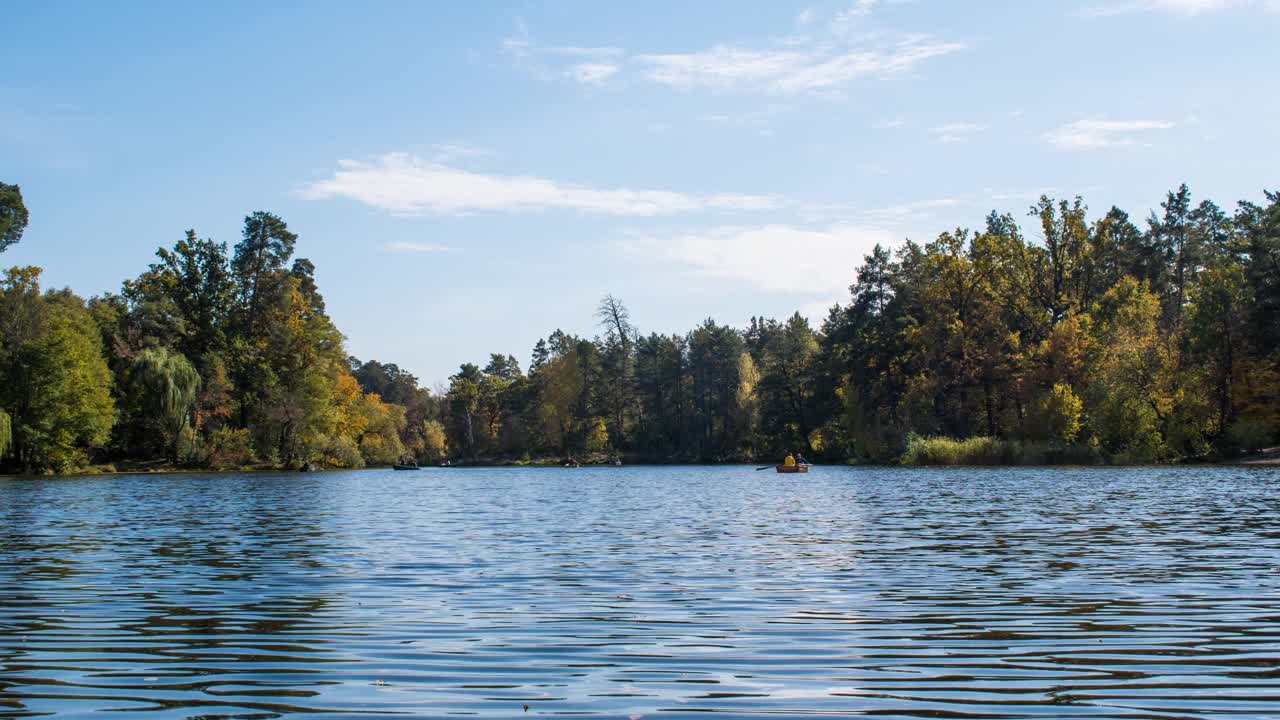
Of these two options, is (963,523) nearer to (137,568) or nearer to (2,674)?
(137,568)

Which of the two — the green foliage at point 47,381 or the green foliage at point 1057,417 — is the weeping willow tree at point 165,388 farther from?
the green foliage at point 1057,417

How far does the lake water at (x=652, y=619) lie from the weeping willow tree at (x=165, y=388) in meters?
59.4

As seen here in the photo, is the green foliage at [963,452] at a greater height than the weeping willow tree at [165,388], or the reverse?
the weeping willow tree at [165,388]

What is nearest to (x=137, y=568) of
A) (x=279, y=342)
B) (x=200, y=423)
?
(x=200, y=423)

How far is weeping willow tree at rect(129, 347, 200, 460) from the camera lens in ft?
268

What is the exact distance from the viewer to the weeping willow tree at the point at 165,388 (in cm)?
8175

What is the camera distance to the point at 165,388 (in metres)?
81.9

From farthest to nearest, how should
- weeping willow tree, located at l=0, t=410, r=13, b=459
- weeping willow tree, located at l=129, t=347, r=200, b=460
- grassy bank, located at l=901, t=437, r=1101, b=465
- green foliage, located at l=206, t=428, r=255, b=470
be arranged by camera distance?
green foliage, located at l=206, t=428, r=255, b=470 < weeping willow tree, located at l=129, t=347, r=200, b=460 < grassy bank, located at l=901, t=437, r=1101, b=465 < weeping willow tree, located at l=0, t=410, r=13, b=459

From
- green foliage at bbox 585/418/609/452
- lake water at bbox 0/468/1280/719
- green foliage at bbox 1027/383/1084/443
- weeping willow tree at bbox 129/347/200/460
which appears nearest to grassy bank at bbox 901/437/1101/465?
green foliage at bbox 1027/383/1084/443

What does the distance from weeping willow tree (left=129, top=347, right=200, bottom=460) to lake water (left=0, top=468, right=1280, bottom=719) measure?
59372 mm

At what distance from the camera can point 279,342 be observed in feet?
320

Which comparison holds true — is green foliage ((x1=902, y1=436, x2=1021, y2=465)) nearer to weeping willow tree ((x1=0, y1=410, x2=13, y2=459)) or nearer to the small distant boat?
the small distant boat

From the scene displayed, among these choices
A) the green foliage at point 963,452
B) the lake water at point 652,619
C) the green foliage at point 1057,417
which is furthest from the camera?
the green foliage at point 963,452

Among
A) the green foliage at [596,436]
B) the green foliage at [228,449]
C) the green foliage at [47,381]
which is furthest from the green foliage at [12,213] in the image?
the green foliage at [596,436]
